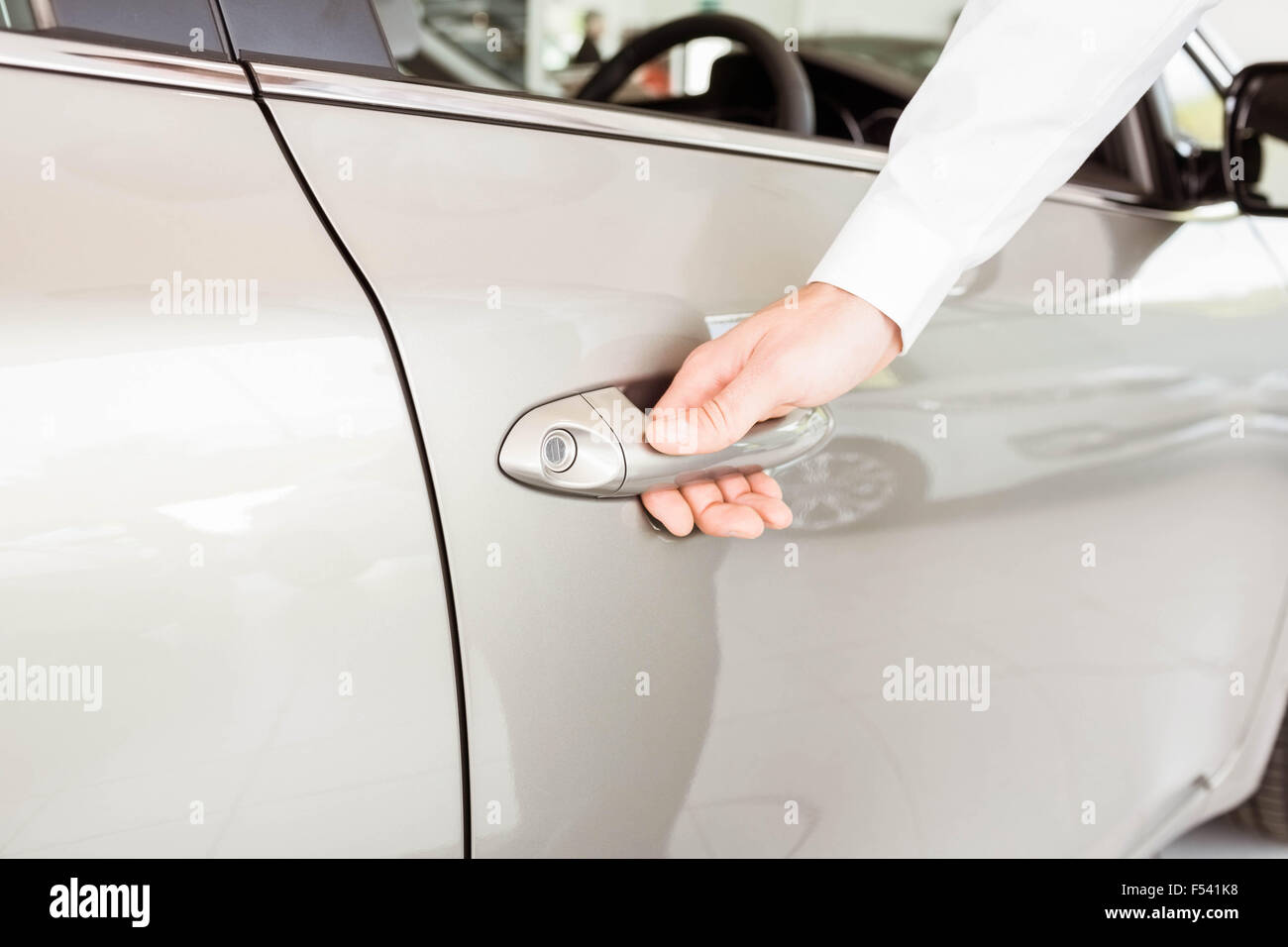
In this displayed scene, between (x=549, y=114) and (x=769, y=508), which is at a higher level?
(x=549, y=114)

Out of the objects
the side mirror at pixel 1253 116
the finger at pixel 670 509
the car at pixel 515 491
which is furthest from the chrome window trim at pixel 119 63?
the side mirror at pixel 1253 116

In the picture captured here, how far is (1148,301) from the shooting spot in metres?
1.45

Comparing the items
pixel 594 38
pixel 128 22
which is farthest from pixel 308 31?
pixel 594 38

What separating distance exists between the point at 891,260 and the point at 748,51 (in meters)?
1.09

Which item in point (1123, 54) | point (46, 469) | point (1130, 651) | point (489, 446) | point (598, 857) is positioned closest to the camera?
point (46, 469)

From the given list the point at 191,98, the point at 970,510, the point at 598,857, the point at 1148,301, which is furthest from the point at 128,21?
the point at 1148,301

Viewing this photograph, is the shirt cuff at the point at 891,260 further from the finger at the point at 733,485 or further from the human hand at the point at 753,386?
the finger at the point at 733,485

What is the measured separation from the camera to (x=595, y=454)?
3.08 ft

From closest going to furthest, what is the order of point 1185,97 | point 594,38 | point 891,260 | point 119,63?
point 119,63 → point 891,260 → point 1185,97 → point 594,38

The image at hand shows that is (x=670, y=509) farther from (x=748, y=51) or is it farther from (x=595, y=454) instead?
(x=748, y=51)

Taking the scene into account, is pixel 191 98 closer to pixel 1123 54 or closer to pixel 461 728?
pixel 461 728

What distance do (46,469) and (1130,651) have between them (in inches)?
47.7

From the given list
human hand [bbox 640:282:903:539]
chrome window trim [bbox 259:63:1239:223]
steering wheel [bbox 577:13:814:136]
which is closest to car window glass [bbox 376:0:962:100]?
steering wheel [bbox 577:13:814:136]

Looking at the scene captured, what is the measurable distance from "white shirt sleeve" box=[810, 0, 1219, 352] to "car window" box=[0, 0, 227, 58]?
60cm
